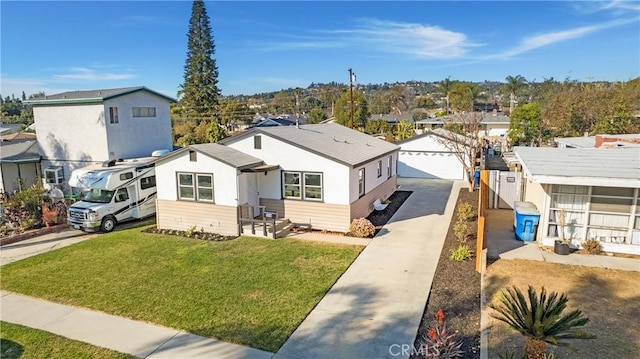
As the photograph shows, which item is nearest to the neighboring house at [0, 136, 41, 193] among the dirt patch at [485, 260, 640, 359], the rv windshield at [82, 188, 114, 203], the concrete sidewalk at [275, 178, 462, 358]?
the rv windshield at [82, 188, 114, 203]

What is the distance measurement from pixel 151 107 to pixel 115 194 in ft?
27.0

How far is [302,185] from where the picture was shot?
1549 cm

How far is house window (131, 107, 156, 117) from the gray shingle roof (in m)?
8.49

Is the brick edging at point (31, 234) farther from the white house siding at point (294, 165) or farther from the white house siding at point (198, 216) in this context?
the white house siding at point (294, 165)

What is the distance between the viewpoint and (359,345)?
737 cm

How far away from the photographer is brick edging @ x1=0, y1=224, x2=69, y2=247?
14.9 meters

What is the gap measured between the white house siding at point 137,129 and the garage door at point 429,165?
16.1m

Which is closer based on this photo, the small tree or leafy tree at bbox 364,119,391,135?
the small tree

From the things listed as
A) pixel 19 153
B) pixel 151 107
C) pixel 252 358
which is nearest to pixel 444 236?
pixel 252 358

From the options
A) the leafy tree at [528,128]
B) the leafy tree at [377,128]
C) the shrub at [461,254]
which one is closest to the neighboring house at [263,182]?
the shrub at [461,254]

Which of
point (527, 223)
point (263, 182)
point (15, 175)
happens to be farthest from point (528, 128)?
point (15, 175)

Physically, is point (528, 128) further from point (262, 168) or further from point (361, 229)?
point (262, 168)

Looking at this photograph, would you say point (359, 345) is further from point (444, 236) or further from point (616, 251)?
point (616, 251)

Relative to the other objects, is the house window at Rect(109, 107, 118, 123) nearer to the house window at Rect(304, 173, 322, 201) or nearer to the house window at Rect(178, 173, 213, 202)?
the house window at Rect(178, 173, 213, 202)
